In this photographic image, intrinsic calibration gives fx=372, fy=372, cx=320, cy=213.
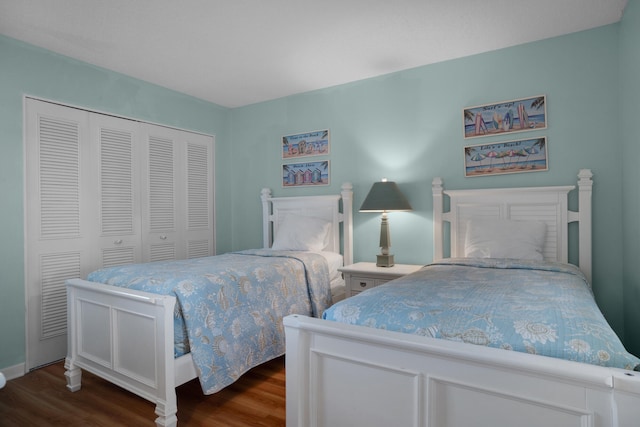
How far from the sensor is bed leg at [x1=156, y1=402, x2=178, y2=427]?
1879mm

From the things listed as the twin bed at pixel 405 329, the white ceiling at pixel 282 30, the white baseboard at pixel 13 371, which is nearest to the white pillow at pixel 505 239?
the twin bed at pixel 405 329

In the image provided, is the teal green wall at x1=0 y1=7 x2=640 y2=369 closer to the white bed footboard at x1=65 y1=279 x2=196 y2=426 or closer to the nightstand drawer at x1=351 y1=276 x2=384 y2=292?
the nightstand drawer at x1=351 y1=276 x2=384 y2=292

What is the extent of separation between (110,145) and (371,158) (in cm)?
238

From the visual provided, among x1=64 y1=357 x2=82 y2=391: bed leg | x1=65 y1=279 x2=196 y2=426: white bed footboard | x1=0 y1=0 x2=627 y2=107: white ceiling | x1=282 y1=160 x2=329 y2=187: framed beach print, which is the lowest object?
x1=64 y1=357 x2=82 y2=391: bed leg

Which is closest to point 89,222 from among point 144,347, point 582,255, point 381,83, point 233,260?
point 233,260

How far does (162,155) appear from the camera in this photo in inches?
148

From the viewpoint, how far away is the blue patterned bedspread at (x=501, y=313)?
1140 millimetres

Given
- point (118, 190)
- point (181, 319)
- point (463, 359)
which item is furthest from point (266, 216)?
point (463, 359)

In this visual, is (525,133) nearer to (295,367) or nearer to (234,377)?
(295,367)

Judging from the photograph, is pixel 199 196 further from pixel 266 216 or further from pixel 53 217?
pixel 53 217

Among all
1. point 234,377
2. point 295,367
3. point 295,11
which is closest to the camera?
point 295,367

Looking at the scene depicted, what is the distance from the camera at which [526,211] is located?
280 cm

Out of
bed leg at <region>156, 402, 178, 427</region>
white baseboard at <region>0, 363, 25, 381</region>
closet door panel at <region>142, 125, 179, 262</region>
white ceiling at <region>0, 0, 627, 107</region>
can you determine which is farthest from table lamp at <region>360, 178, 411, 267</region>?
white baseboard at <region>0, 363, 25, 381</region>

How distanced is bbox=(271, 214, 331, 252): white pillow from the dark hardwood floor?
4.02 ft
